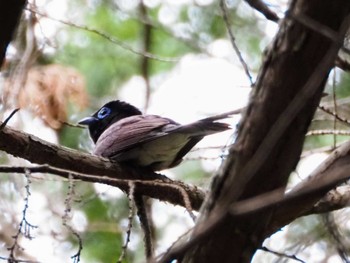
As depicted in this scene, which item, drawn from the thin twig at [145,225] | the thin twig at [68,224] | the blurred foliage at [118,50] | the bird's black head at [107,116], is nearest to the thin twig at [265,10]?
the thin twig at [145,225]

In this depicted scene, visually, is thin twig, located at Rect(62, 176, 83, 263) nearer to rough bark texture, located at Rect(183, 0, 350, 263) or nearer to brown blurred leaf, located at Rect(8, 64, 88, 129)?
rough bark texture, located at Rect(183, 0, 350, 263)

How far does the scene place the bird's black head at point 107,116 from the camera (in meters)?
5.08

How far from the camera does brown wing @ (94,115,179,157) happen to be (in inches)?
162

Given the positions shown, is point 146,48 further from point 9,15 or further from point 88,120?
point 9,15

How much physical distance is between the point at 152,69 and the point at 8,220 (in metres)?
2.10

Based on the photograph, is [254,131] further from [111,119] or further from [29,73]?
[29,73]

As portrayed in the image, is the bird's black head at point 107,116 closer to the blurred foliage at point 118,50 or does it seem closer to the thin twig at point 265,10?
the blurred foliage at point 118,50

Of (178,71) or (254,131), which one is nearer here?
(254,131)

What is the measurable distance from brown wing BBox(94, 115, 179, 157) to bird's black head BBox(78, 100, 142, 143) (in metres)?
0.62

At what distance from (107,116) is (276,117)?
131 inches

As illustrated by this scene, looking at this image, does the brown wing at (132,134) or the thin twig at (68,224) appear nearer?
the thin twig at (68,224)

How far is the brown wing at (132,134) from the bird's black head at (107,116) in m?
0.62

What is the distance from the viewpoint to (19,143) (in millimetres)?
3062

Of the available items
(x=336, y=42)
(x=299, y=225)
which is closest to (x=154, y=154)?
(x=299, y=225)
